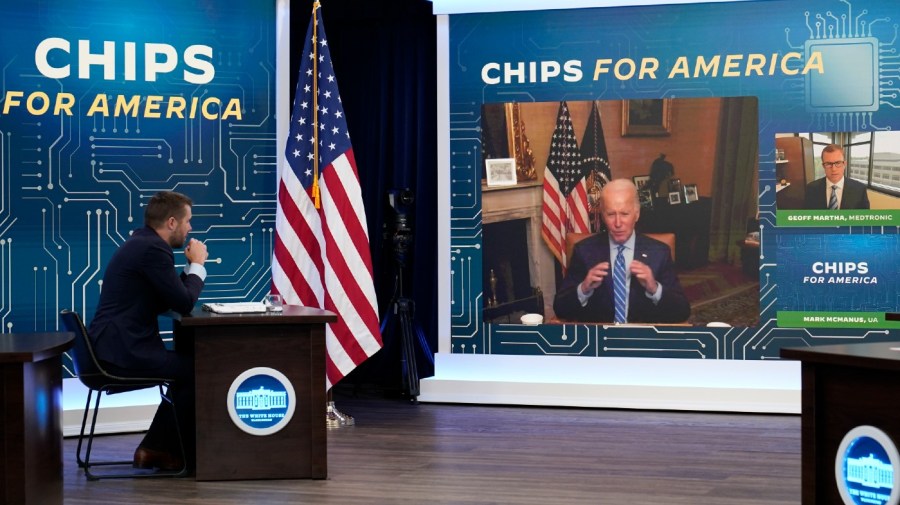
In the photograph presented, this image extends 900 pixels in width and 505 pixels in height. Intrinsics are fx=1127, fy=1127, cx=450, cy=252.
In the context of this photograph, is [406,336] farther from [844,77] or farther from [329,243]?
[844,77]

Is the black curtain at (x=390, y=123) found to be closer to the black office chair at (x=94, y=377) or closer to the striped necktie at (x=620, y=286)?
the striped necktie at (x=620, y=286)

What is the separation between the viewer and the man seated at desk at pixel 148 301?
5.02m

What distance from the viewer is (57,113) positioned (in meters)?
6.39

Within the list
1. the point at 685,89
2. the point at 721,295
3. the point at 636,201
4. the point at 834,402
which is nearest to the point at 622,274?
the point at 636,201

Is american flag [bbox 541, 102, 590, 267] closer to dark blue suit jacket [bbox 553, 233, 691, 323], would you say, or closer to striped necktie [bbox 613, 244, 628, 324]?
dark blue suit jacket [bbox 553, 233, 691, 323]

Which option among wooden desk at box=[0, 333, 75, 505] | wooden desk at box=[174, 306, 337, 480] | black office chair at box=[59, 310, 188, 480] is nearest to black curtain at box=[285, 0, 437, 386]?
wooden desk at box=[174, 306, 337, 480]

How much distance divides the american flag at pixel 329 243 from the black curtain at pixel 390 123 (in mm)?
1308

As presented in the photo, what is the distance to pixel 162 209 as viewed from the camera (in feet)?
17.0

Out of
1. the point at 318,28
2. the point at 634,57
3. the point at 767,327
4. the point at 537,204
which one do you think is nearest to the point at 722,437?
the point at 767,327

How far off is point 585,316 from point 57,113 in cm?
348

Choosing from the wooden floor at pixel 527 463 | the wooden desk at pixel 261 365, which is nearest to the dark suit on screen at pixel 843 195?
the wooden floor at pixel 527 463

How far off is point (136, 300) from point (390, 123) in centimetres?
330

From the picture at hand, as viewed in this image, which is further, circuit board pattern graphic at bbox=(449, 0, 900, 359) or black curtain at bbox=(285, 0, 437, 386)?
black curtain at bbox=(285, 0, 437, 386)

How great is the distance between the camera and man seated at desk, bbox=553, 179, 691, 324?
7234mm
